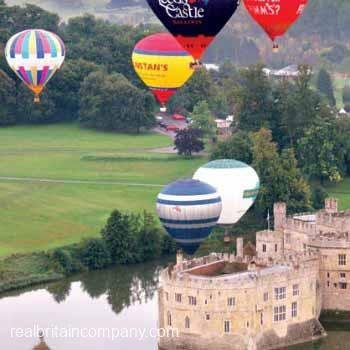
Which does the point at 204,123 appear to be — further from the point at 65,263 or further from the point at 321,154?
the point at 65,263

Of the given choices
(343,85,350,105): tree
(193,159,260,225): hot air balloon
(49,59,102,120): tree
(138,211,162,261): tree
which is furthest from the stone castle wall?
(343,85,350,105): tree

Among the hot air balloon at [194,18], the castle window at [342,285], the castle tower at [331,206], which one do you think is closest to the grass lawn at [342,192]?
the castle tower at [331,206]

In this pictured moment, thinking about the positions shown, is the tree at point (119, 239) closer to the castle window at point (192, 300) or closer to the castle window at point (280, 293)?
the castle window at point (280, 293)

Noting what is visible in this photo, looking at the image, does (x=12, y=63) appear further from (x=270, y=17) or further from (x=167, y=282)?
(x=167, y=282)

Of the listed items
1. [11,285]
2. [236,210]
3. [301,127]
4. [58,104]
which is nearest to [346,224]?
[236,210]

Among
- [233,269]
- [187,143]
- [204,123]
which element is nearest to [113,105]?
[204,123]
